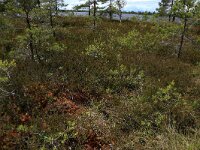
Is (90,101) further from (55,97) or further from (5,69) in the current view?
(5,69)

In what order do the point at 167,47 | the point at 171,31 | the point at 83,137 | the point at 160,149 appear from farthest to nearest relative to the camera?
the point at 167,47, the point at 171,31, the point at 83,137, the point at 160,149

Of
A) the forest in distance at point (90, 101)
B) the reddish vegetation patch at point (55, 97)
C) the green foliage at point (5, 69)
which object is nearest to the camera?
the forest in distance at point (90, 101)

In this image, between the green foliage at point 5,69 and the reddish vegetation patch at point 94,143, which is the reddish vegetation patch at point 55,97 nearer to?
the green foliage at point 5,69

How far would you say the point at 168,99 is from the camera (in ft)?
28.0

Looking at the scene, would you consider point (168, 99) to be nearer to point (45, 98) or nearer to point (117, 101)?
point (117, 101)

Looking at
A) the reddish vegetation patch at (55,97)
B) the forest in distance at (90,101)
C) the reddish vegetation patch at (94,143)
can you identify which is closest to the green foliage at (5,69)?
the forest in distance at (90,101)

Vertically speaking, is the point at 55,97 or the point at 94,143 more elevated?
the point at 55,97

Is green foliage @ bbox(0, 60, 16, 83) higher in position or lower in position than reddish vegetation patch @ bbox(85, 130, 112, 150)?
higher

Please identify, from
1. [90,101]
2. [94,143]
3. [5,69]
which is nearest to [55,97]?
[90,101]

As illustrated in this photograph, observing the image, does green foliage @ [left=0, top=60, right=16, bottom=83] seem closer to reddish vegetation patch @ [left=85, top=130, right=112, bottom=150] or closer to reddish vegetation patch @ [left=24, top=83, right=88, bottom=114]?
reddish vegetation patch @ [left=24, top=83, right=88, bottom=114]

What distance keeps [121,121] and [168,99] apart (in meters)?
1.78

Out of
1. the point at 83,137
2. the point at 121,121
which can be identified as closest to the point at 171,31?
the point at 121,121

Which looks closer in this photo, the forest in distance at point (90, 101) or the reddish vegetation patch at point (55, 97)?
the forest in distance at point (90, 101)

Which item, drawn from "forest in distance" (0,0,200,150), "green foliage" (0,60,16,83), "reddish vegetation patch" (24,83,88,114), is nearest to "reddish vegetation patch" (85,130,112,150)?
"forest in distance" (0,0,200,150)
